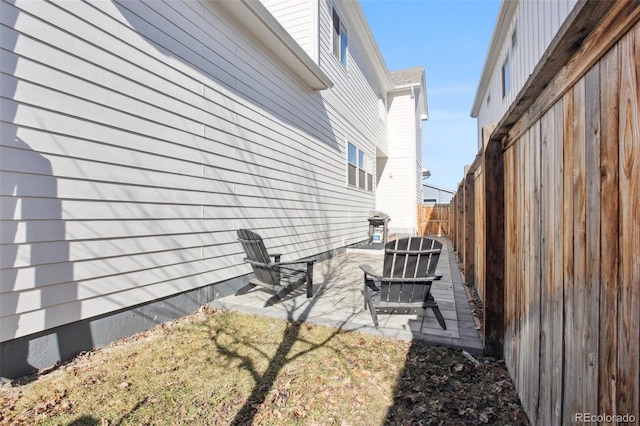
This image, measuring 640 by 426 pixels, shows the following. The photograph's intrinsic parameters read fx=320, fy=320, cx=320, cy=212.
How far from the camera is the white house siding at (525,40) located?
16.3ft

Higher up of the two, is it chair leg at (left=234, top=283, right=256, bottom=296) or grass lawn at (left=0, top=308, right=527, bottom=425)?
chair leg at (left=234, top=283, right=256, bottom=296)

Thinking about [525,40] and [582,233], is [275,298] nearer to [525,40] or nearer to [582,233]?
[582,233]

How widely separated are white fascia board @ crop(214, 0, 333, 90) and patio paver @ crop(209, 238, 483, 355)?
4.19 meters

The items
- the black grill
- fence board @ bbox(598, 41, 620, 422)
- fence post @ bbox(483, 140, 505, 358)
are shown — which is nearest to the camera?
fence board @ bbox(598, 41, 620, 422)

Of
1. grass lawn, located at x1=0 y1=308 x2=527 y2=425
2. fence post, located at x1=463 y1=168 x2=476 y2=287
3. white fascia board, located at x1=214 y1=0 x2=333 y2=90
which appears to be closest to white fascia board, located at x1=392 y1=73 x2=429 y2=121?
white fascia board, located at x1=214 y1=0 x2=333 y2=90

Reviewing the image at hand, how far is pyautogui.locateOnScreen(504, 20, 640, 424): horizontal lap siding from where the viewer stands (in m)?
0.96

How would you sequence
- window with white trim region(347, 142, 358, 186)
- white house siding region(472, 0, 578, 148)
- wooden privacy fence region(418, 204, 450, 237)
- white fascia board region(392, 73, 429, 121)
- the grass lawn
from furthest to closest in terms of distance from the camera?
wooden privacy fence region(418, 204, 450, 237), white fascia board region(392, 73, 429, 121), window with white trim region(347, 142, 358, 186), white house siding region(472, 0, 578, 148), the grass lawn

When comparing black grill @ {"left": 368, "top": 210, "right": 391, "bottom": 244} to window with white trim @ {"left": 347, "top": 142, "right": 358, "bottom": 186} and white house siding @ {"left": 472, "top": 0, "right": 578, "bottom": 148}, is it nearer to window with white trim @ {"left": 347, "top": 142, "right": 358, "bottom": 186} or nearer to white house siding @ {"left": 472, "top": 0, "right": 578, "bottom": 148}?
window with white trim @ {"left": 347, "top": 142, "right": 358, "bottom": 186}

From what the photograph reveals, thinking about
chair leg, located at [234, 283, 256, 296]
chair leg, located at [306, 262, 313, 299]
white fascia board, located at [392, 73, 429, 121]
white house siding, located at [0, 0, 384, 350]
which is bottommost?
chair leg, located at [234, 283, 256, 296]

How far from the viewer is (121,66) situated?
3193 millimetres

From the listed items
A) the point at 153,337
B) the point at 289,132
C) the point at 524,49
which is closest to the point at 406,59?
the point at 524,49

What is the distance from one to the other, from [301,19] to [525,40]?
484 centimetres

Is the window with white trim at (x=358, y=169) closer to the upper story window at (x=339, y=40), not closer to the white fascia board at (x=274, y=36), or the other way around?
the upper story window at (x=339, y=40)

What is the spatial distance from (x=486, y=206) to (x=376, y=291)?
181 centimetres
